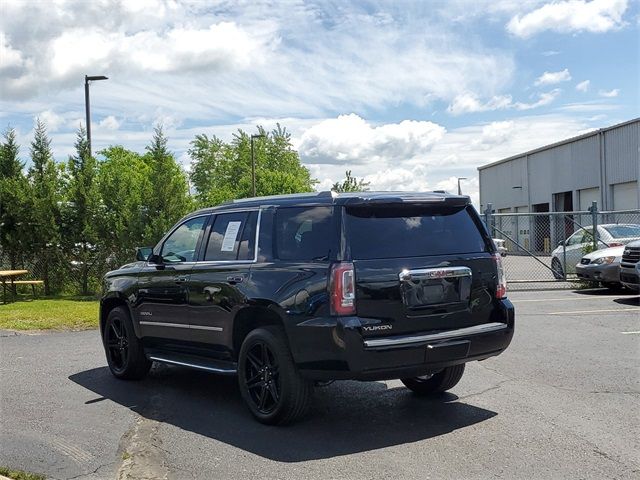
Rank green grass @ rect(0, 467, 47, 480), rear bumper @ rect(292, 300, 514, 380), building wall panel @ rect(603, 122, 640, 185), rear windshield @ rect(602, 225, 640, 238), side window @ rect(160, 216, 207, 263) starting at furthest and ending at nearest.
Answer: building wall panel @ rect(603, 122, 640, 185), rear windshield @ rect(602, 225, 640, 238), side window @ rect(160, 216, 207, 263), rear bumper @ rect(292, 300, 514, 380), green grass @ rect(0, 467, 47, 480)

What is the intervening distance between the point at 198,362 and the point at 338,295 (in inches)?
82.4

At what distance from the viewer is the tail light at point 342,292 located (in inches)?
207

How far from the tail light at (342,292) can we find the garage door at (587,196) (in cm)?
3652

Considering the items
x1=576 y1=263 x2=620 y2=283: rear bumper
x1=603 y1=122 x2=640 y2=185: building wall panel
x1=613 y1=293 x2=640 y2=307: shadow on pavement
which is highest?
x1=603 y1=122 x2=640 y2=185: building wall panel

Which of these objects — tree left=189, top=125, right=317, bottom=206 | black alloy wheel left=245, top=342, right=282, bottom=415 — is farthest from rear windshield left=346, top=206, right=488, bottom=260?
tree left=189, top=125, right=317, bottom=206

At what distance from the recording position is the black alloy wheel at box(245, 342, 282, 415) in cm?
574

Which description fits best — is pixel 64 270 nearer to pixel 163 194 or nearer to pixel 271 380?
pixel 163 194

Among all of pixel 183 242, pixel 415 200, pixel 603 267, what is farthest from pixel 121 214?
pixel 415 200

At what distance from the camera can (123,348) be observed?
7797mm

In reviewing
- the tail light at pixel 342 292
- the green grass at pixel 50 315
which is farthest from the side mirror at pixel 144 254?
the green grass at pixel 50 315

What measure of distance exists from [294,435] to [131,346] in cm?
280

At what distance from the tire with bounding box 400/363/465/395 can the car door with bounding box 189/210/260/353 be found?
174 cm

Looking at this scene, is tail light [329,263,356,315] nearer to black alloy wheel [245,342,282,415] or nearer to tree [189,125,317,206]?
black alloy wheel [245,342,282,415]

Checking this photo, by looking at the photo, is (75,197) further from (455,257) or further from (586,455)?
(586,455)
